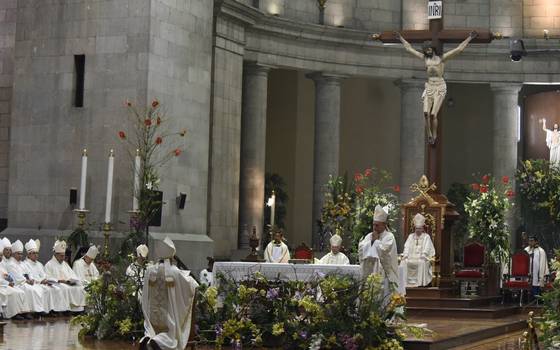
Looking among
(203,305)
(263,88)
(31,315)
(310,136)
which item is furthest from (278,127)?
(203,305)

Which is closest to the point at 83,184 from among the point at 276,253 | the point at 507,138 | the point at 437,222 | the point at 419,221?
the point at 276,253

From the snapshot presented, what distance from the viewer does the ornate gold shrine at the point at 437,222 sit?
936 inches

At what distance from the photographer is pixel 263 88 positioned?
33031 millimetres

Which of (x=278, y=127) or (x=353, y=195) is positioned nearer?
(x=353, y=195)

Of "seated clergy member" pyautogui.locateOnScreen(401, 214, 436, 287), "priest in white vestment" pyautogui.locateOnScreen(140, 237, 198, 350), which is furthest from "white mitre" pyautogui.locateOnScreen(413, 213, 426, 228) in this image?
"priest in white vestment" pyautogui.locateOnScreen(140, 237, 198, 350)

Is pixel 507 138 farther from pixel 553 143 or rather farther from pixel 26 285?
pixel 26 285

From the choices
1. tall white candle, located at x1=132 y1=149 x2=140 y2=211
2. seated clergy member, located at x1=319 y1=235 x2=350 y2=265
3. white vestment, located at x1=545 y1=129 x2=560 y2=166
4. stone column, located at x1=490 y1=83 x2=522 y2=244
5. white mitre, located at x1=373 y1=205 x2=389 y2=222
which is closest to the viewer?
white mitre, located at x1=373 y1=205 x2=389 y2=222

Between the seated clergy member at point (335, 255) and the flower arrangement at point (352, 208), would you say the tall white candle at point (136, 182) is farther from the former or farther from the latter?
the flower arrangement at point (352, 208)

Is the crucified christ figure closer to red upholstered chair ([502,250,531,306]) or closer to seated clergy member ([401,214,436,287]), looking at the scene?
seated clergy member ([401,214,436,287])

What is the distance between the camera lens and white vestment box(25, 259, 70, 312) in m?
21.9

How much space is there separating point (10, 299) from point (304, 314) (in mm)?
7321

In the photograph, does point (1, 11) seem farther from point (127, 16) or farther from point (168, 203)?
point (168, 203)

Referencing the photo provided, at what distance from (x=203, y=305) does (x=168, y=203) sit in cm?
959

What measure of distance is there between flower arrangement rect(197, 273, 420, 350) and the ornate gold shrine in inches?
289
